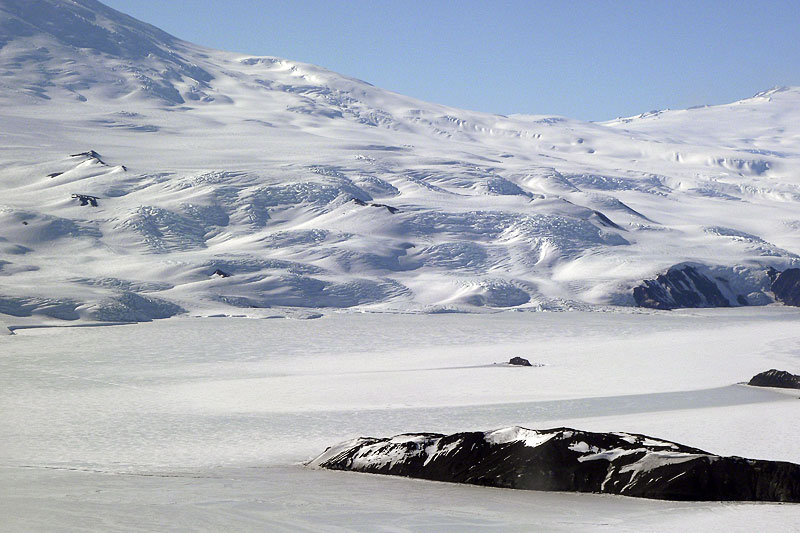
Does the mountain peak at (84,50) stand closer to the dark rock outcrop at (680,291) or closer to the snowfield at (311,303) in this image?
the snowfield at (311,303)

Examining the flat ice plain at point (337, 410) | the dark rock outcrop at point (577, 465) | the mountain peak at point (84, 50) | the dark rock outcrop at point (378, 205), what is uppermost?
the mountain peak at point (84, 50)

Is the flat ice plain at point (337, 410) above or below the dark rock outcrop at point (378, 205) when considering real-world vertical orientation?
below

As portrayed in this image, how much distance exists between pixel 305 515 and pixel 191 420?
7503 millimetres

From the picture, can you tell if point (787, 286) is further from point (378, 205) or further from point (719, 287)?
point (378, 205)

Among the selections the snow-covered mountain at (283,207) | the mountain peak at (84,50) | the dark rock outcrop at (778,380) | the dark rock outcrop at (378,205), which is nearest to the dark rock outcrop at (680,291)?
the snow-covered mountain at (283,207)

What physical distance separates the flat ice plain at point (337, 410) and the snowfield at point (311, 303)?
0.07 metres

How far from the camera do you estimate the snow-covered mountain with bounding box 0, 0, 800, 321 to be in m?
39.6

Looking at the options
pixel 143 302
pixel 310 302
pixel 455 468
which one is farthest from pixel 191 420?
pixel 310 302

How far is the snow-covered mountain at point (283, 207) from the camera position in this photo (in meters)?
39.6

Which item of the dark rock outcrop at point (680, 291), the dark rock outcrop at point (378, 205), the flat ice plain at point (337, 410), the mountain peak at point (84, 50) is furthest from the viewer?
the mountain peak at point (84, 50)

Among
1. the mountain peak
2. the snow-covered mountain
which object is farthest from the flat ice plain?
the mountain peak

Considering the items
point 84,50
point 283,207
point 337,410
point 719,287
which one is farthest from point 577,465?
→ point 84,50

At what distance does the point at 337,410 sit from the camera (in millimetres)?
15125

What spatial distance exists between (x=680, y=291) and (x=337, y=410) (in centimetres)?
3073
